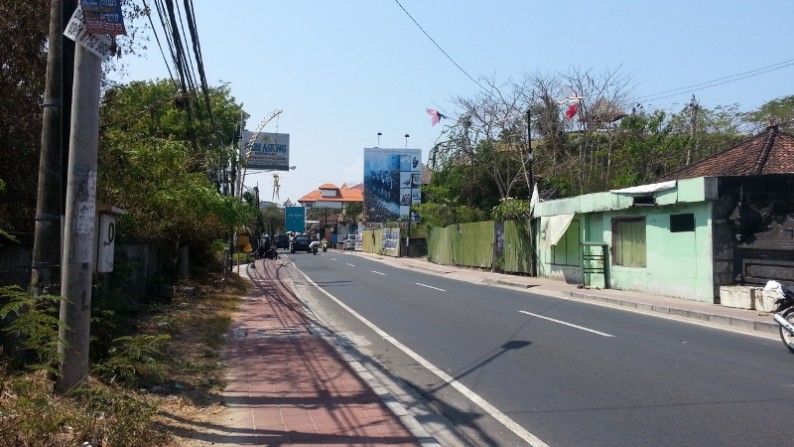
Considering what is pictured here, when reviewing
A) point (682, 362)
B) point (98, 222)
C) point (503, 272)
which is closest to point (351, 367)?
point (98, 222)

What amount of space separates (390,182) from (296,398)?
65019 millimetres

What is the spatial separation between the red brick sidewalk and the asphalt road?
76cm

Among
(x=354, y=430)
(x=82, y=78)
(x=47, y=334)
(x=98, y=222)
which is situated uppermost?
(x=82, y=78)

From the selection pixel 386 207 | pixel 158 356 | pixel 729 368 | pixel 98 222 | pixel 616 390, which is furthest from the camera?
pixel 386 207

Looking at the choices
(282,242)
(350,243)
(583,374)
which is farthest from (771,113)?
(350,243)

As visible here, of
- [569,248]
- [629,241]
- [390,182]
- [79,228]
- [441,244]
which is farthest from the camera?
[390,182]

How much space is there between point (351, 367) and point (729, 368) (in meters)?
5.04

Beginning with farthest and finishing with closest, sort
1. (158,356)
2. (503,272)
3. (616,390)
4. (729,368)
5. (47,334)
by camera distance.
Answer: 1. (503,272)
2. (729,368)
3. (158,356)
4. (616,390)
5. (47,334)

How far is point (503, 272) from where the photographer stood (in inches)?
1273

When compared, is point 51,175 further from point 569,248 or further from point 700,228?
point 569,248

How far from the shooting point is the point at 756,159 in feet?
64.7

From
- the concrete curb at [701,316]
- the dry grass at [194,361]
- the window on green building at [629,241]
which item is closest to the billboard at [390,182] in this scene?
the window on green building at [629,241]

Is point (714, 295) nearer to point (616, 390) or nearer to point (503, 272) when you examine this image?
point (616, 390)

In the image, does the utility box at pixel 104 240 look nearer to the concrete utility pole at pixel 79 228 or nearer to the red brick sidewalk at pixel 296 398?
the concrete utility pole at pixel 79 228
